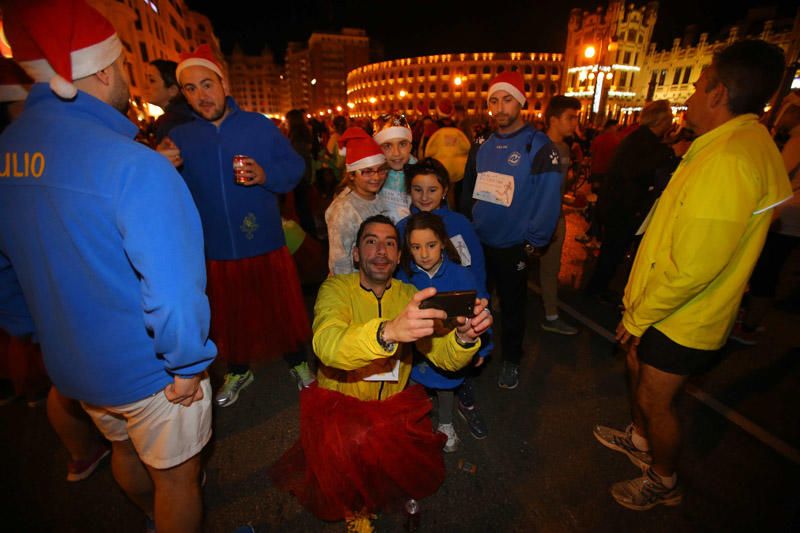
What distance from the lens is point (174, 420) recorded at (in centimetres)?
159

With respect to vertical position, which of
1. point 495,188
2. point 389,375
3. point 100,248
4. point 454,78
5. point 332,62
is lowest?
point 389,375

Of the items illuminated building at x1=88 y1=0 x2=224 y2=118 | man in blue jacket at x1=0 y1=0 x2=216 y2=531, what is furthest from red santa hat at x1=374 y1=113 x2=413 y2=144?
illuminated building at x1=88 y1=0 x2=224 y2=118

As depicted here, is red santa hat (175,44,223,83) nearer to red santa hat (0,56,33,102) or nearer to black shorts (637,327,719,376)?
red santa hat (0,56,33,102)

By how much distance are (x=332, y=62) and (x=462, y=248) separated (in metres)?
122

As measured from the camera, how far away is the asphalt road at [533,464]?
235 centimetres

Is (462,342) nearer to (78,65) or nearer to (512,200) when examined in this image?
(512,200)

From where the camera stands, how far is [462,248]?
3.00m

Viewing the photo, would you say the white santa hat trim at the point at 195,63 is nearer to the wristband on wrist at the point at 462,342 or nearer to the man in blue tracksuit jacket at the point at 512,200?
the man in blue tracksuit jacket at the point at 512,200

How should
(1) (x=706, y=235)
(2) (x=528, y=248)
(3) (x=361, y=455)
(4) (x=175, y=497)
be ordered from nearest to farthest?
(4) (x=175, y=497), (1) (x=706, y=235), (3) (x=361, y=455), (2) (x=528, y=248)

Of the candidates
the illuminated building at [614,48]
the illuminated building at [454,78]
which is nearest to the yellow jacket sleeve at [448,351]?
the illuminated building at [614,48]

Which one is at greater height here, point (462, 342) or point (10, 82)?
point (10, 82)

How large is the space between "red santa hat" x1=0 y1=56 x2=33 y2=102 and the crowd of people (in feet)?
0.05

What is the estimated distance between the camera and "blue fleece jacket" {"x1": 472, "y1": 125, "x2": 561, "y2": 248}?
3018 millimetres

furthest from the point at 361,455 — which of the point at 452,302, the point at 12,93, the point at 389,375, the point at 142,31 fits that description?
Result: the point at 142,31
